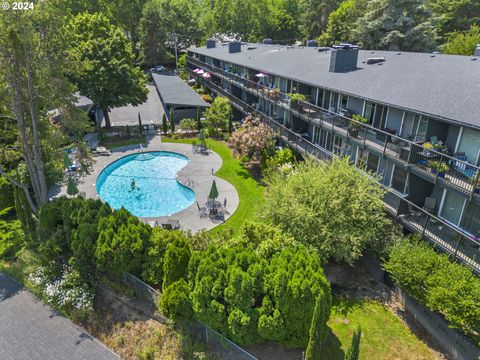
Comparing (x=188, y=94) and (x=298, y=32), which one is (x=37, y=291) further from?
(x=298, y=32)

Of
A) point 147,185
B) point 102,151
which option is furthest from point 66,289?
point 102,151

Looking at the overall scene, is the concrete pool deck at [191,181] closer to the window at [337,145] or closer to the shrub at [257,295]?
the window at [337,145]

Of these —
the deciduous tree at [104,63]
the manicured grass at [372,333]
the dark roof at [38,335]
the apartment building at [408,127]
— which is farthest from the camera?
the deciduous tree at [104,63]

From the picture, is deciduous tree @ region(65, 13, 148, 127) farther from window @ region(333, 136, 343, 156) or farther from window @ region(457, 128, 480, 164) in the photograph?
window @ region(457, 128, 480, 164)

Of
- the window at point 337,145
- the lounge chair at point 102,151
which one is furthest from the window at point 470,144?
the lounge chair at point 102,151

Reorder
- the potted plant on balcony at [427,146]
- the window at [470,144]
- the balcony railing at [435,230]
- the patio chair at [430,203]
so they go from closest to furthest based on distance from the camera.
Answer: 1. the balcony railing at [435,230]
2. the window at [470,144]
3. the potted plant on balcony at [427,146]
4. the patio chair at [430,203]

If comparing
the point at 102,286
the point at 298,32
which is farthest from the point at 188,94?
the point at 298,32

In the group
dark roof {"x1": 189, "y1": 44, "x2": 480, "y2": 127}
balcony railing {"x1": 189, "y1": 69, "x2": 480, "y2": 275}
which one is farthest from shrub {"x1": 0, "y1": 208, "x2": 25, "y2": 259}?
dark roof {"x1": 189, "y1": 44, "x2": 480, "y2": 127}

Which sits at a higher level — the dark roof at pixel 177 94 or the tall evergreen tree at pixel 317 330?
the dark roof at pixel 177 94
